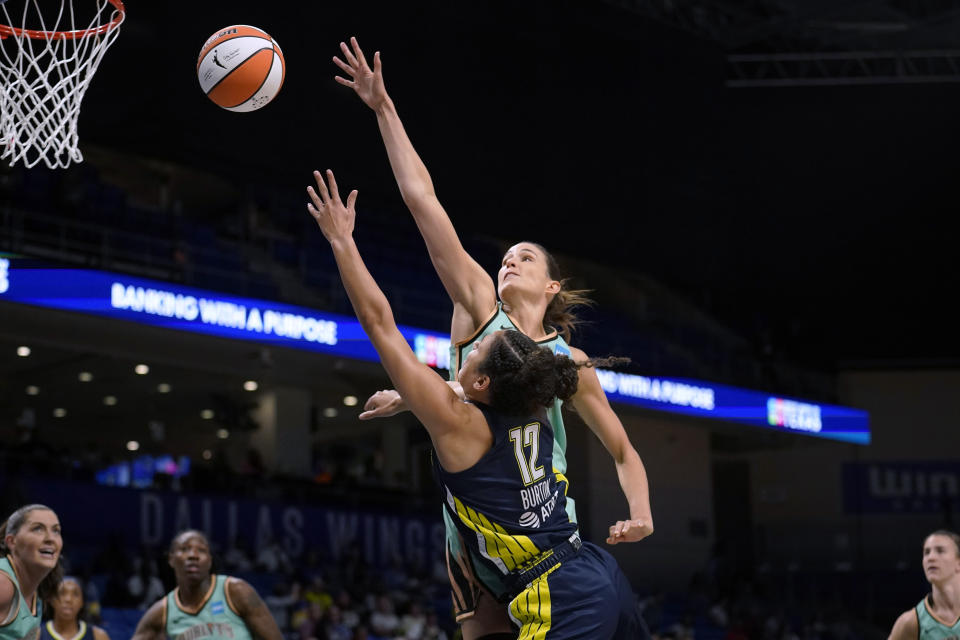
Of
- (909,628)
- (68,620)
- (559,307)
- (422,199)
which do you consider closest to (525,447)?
(422,199)

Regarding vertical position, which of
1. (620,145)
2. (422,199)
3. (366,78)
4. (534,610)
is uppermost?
(620,145)

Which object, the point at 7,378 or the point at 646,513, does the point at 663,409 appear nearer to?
the point at 7,378

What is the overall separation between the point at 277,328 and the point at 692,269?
25.6 feet

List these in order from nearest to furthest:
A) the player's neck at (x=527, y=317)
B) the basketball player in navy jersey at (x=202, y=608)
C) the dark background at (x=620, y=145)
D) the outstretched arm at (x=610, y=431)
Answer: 1. the outstretched arm at (x=610, y=431)
2. the player's neck at (x=527, y=317)
3. the basketball player in navy jersey at (x=202, y=608)
4. the dark background at (x=620, y=145)

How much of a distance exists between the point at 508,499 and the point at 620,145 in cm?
1588

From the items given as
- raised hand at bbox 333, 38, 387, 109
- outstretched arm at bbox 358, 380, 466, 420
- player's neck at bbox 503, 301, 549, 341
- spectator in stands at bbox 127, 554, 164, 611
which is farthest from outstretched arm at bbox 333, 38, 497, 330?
spectator in stands at bbox 127, 554, 164, 611

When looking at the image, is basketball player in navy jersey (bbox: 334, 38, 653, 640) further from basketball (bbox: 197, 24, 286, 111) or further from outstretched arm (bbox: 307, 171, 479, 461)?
basketball (bbox: 197, 24, 286, 111)

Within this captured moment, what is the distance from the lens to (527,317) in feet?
15.1

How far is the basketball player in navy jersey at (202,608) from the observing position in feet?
19.3

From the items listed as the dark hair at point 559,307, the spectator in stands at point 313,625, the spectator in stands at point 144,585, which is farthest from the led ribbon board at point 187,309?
the dark hair at point 559,307

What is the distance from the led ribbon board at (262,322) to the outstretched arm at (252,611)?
5.14 meters

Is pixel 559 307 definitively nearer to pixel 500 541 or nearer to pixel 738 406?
pixel 500 541

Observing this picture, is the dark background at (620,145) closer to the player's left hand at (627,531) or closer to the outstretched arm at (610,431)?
the outstretched arm at (610,431)

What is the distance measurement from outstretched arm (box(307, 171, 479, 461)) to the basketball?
2300 millimetres
